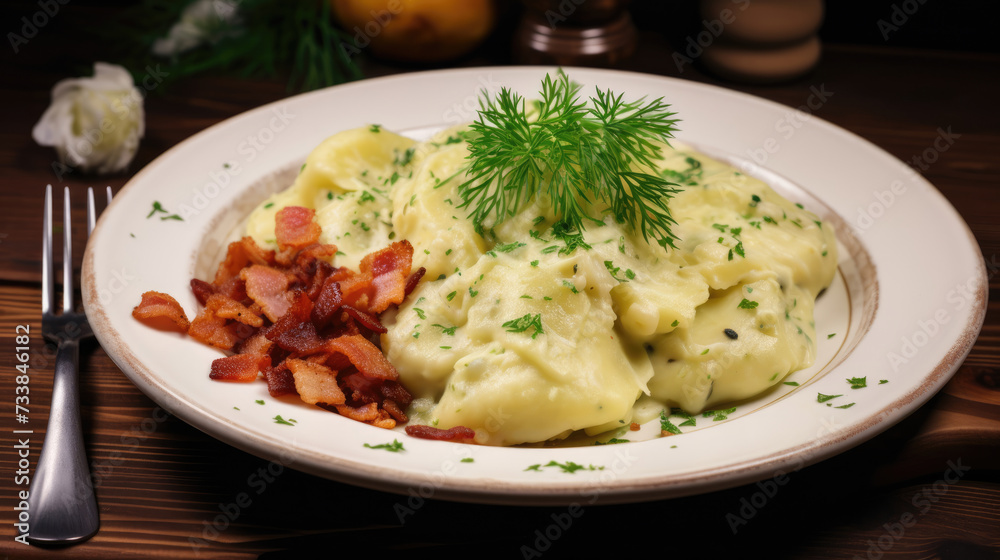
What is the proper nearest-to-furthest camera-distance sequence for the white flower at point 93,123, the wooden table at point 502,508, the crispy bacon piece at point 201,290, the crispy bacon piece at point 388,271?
the wooden table at point 502,508 < the crispy bacon piece at point 388,271 < the crispy bacon piece at point 201,290 < the white flower at point 93,123

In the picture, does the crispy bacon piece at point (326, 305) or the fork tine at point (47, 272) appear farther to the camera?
the fork tine at point (47, 272)

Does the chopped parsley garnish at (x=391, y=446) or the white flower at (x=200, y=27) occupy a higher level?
the chopped parsley garnish at (x=391, y=446)

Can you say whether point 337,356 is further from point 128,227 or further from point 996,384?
point 996,384

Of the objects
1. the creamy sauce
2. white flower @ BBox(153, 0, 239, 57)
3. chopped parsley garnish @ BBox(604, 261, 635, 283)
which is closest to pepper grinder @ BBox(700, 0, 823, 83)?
the creamy sauce

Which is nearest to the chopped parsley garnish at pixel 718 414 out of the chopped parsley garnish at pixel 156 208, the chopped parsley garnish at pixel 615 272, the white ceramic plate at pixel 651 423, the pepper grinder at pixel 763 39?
the white ceramic plate at pixel 651 423

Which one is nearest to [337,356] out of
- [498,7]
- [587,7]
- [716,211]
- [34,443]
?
[34,443]

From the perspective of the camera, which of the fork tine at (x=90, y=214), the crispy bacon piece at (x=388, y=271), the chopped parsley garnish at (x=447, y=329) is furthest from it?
the fork tine at (x=90, y=214)

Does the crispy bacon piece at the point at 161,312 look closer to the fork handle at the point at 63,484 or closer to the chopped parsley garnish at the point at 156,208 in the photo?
the fork handle at the point at 63,484

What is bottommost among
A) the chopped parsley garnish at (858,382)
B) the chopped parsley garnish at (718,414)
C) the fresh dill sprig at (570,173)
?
the chopped parsley garnish at (718,414)
